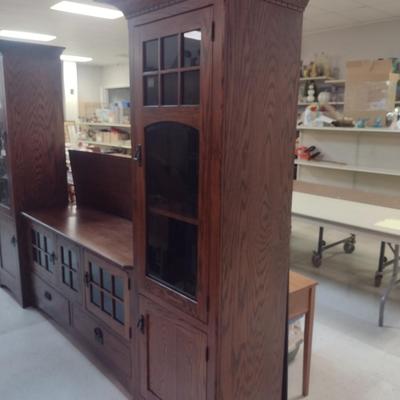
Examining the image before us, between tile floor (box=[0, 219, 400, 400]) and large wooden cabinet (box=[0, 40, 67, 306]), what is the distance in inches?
18.5

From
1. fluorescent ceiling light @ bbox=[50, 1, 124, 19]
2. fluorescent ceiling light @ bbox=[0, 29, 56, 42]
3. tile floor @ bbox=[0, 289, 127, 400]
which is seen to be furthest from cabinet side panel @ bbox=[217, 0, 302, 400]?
fluorescent ceiling light @ bbox=[0, 29, 56, 42]

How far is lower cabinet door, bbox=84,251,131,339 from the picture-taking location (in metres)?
2.07

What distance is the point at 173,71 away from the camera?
1.47m

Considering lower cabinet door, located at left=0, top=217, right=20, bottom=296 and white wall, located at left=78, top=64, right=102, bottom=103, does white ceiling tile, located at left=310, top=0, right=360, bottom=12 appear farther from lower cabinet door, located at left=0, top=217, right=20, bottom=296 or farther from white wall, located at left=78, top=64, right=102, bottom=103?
white wall, located at left=78, top=64, right=102, bottom=103

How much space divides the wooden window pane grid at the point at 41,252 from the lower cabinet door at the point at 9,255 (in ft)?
0.66

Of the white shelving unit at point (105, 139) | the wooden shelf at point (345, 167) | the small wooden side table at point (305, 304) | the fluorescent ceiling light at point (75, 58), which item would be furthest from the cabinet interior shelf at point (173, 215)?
the fluorescent ceiling light at point (75, 58)

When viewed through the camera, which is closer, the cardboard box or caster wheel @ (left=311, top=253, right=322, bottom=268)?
caster wheel @ (left=311, top=253, right=322, bottom=268)

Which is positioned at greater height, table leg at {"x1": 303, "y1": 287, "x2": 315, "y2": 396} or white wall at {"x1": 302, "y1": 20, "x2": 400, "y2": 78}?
white wall at {"x1": 302, "y1": 20, "x2": 400, "y2": 78}

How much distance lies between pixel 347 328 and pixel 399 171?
2252mm

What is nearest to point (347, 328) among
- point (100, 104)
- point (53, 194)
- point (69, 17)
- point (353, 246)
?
point (353, 246)

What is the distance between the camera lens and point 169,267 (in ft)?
5.55

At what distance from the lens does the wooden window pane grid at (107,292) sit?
6.97 feet

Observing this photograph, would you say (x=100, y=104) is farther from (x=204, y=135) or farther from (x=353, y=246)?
(x=204, y=135)

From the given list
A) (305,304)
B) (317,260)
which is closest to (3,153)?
(305,304)
